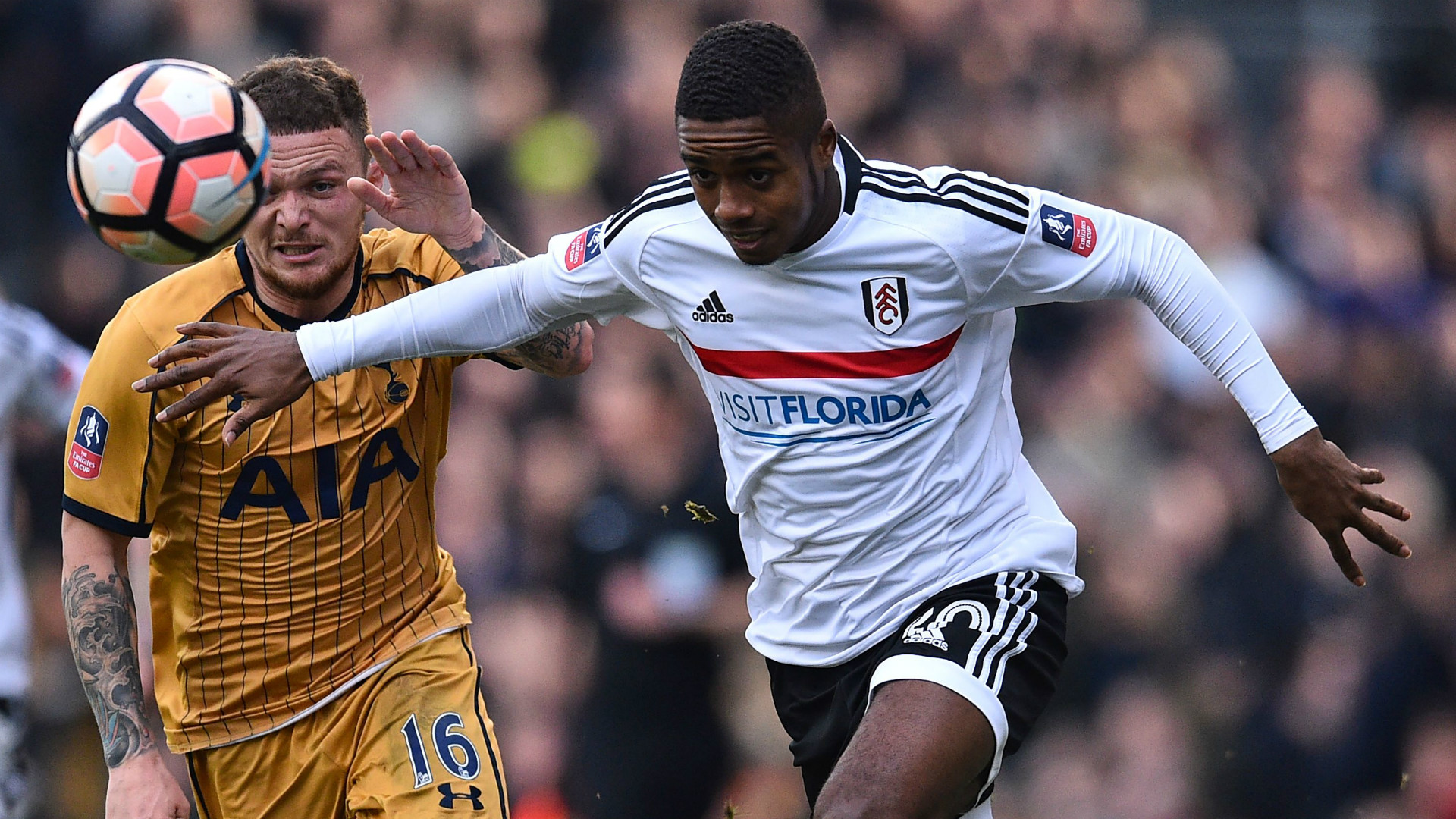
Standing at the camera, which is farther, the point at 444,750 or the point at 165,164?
the point at 444,750

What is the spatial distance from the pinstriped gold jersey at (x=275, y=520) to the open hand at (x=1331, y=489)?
2.36m

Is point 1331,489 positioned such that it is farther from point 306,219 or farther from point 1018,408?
point 1018,408

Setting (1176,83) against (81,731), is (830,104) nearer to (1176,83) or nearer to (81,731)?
(1176,83)

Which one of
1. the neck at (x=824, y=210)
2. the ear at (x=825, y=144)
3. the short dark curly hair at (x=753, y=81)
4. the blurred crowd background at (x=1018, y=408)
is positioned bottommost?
the blurred crowd background at (x=1018, y=408)

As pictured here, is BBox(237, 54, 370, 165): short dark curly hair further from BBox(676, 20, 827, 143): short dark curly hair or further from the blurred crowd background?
the blurred crowd background

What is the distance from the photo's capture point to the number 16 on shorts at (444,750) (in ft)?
14.9

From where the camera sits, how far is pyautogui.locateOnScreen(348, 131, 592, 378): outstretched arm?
15.0 feet

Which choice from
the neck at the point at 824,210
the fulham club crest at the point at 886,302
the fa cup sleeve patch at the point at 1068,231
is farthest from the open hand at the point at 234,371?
the fa cup sleeve patch at the point at 1068,231

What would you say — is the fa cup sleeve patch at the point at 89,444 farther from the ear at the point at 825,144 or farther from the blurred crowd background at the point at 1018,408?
the blurred crowd background at the point at 1018,408

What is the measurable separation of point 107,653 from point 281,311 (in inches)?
40.6

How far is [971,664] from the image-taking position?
4195 millimetres

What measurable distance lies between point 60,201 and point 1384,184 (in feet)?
24.0

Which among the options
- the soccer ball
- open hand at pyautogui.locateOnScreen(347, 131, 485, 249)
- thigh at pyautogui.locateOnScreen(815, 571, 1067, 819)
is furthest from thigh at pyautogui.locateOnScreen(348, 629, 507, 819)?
the soccer ball

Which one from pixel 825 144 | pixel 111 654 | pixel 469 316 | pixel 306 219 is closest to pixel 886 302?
pixel 825 144
